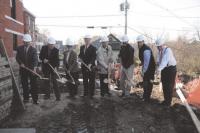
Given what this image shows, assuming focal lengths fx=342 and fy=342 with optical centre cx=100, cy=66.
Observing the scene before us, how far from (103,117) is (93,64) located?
96.2 inches

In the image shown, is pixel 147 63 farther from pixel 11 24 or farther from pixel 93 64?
pixel 11 24

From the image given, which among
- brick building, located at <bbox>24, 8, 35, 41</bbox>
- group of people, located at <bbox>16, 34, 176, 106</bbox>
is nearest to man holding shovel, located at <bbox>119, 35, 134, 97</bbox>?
group of people, located at <bbox>16, 34, 176, 106</bbox>

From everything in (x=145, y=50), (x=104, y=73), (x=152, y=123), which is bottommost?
(x=152, y=123)

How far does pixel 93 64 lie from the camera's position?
1108 centimetres

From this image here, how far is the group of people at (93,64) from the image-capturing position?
10.1m

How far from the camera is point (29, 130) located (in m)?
7.64

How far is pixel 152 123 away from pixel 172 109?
4.96ft

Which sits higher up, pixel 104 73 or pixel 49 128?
pixel 104 73

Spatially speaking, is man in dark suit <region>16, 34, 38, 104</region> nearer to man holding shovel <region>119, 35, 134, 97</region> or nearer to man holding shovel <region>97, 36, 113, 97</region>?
man holding shovel <region>97, 36, 113, 97</region>

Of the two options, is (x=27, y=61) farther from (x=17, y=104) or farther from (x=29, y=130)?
(x=29, y=130)

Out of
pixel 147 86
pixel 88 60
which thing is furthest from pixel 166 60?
pixel 88 60

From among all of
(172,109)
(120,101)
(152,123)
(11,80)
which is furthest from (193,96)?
(11,80)

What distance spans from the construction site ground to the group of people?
0.56 meters

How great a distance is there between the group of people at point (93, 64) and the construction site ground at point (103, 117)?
22.0 inches
